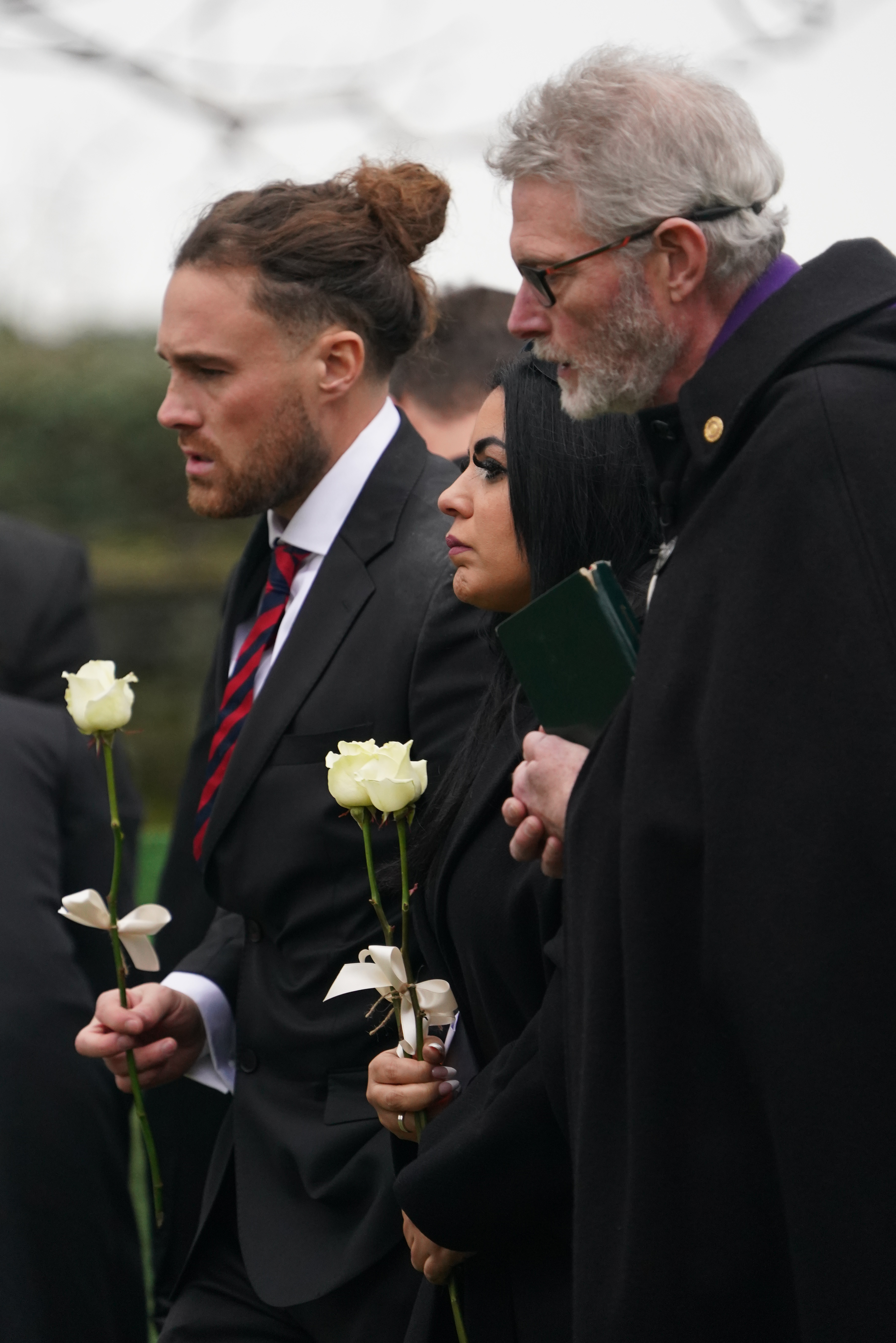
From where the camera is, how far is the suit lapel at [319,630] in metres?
2.92

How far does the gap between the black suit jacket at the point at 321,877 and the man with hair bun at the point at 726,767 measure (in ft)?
2.64

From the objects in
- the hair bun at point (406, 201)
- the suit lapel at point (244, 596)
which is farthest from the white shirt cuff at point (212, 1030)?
the hair bun at point (406, 201)

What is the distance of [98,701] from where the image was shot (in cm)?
253

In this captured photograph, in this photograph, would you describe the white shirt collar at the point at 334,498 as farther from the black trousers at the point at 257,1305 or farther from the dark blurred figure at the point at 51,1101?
the black trousers at the point at 257,1305

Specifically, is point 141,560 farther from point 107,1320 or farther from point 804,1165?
point 804,1165

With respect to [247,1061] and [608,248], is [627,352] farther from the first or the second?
[247,1061]

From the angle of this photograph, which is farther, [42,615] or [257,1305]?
[42,615]

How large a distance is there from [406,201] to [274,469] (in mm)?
675

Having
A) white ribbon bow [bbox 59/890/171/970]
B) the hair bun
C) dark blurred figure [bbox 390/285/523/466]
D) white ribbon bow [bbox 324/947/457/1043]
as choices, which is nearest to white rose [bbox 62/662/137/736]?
white ribbon bow [bbox 59/890/171/970]

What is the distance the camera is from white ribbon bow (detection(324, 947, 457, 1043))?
2314 millimetres

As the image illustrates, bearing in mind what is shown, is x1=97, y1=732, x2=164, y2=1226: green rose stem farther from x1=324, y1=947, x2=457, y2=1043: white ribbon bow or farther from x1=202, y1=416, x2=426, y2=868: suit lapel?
x1=324, y1=947, x2=457, y2=1043: white ribbon bow

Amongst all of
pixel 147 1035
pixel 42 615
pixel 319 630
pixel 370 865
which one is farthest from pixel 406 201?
pixel 42 615

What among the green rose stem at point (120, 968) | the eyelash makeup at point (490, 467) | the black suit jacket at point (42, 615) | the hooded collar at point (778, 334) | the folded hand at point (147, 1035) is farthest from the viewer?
the black suit jacket at point (42, 615)

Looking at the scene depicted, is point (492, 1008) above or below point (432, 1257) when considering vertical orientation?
above
